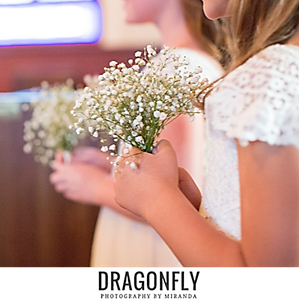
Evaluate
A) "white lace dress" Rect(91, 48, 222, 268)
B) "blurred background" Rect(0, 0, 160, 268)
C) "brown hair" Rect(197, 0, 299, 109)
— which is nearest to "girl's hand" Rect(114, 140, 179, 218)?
"brown hair" Rect(197, 0, 299, 109)

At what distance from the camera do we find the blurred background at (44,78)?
125 cm

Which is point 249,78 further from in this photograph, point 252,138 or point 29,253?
point 29,253

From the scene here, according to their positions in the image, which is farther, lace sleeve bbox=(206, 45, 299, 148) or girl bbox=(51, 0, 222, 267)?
girl bbox=(51, 0, 222, 267)

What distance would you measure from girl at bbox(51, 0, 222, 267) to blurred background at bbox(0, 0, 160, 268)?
102 millimetres

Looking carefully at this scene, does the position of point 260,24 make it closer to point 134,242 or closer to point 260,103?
point 260,103

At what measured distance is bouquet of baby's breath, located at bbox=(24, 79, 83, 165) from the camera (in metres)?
1.31

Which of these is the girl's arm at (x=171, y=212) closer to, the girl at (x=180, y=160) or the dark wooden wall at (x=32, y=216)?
the girl at (x=180, y=160)

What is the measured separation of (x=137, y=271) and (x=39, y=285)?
38 cm

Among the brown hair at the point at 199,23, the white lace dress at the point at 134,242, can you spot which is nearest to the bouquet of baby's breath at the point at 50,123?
the white lace dress at the point at 134,242

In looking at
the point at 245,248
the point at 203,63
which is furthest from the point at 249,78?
the point at 203,63

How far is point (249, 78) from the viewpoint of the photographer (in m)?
0.57

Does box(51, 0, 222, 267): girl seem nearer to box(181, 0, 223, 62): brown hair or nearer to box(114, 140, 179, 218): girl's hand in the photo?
box(181, 0, 223, 62): brown hair

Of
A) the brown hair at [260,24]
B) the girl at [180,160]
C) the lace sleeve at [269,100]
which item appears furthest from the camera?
the girl at [180,160]

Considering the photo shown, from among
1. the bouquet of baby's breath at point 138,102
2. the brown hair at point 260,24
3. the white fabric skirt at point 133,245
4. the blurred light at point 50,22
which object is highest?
the blurred light at point 50,22
